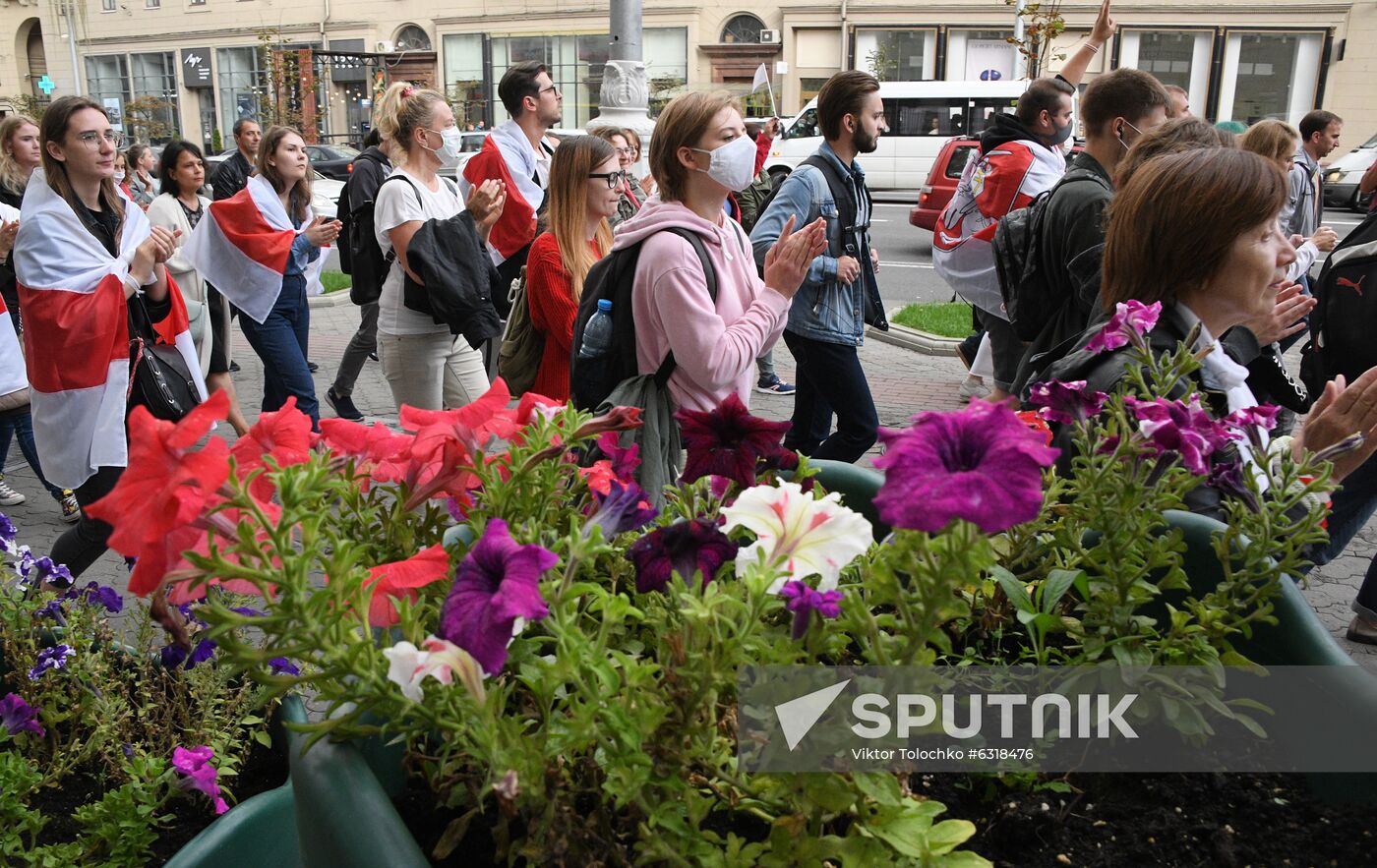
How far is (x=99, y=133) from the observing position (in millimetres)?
3826

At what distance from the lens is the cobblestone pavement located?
14.6 feet

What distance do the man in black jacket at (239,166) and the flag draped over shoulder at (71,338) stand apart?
3794 millimetres

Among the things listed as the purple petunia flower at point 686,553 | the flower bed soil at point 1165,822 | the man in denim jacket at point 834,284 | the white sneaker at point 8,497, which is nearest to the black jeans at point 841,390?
the man in denim jacket at point 834,284

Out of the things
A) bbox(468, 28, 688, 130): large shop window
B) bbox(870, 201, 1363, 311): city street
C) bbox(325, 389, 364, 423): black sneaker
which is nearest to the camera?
bbox(325, 389, 364, 423): black sneaker

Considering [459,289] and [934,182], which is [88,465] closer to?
[459,289]

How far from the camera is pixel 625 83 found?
8539 millimetres

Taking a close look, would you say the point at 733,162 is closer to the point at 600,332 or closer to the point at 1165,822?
the point at 600,332

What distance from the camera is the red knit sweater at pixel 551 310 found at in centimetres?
395

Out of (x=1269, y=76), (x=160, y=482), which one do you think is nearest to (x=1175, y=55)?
(x=1269, y=76)

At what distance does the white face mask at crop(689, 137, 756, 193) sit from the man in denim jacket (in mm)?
1451

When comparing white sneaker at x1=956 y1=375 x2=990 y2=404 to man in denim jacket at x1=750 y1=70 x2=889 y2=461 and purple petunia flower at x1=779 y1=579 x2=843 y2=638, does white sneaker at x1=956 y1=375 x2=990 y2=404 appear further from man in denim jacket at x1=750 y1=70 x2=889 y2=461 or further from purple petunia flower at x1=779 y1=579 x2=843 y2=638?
purple petunia flower at x1=779 y1=579 x2=843 y2=638

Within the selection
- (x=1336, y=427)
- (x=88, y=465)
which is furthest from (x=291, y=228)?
(x=1336, y=427)

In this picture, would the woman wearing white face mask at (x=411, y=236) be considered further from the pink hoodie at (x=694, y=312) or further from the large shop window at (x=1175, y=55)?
the large shop window at (x=1175, y=55)

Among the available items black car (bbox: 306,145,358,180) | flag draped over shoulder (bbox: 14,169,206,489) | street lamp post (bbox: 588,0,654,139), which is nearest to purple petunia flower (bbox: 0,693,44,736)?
flag draped over shoulder (bbox: 14,169,206,489)
